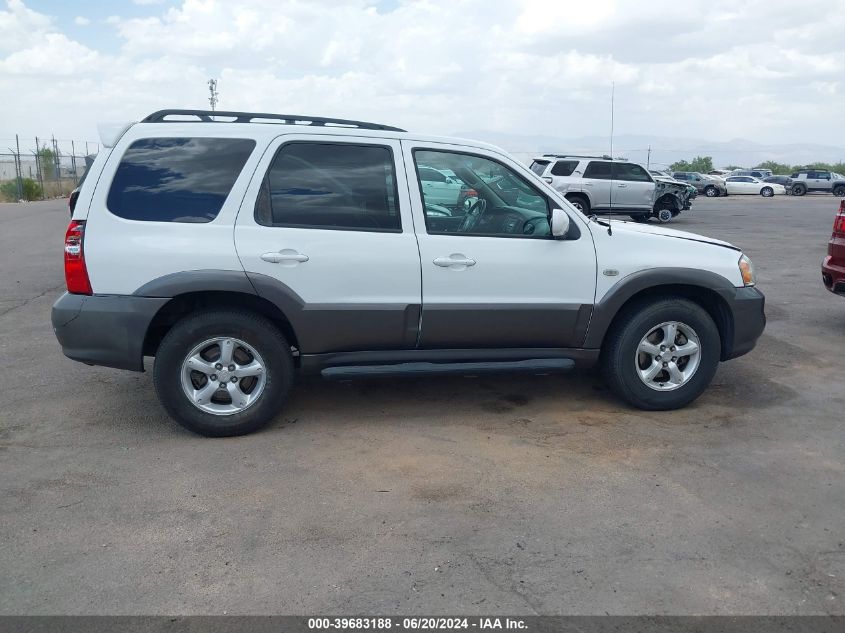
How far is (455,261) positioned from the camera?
509 cm

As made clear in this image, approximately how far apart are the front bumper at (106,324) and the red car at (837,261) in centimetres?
599

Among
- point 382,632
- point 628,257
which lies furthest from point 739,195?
point 382,632

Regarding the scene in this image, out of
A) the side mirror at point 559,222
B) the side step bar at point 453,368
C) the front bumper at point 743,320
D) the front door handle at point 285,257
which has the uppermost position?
the side mirror at point 559,222

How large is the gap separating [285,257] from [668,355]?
264 cm

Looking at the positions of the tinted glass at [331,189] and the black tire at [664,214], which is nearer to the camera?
the tinted glass at [331,189]

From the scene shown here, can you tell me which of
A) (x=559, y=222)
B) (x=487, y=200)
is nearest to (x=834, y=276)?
(x=559, y=222)

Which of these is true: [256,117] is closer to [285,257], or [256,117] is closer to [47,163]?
[285,257]

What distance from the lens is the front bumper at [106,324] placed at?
4797mm

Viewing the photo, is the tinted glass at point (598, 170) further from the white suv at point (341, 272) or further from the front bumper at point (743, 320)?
the white suv at point (341, 272)

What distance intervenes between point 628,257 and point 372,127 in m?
1.91

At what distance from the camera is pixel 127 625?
10.0ft

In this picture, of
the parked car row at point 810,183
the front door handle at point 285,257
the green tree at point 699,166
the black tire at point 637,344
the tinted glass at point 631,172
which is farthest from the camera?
the green tree at point 699,166

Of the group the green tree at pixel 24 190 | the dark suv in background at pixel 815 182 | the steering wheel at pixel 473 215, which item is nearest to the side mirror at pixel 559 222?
the steering wheel at pixel 473 215

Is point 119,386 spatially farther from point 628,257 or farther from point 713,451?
point 713,451
